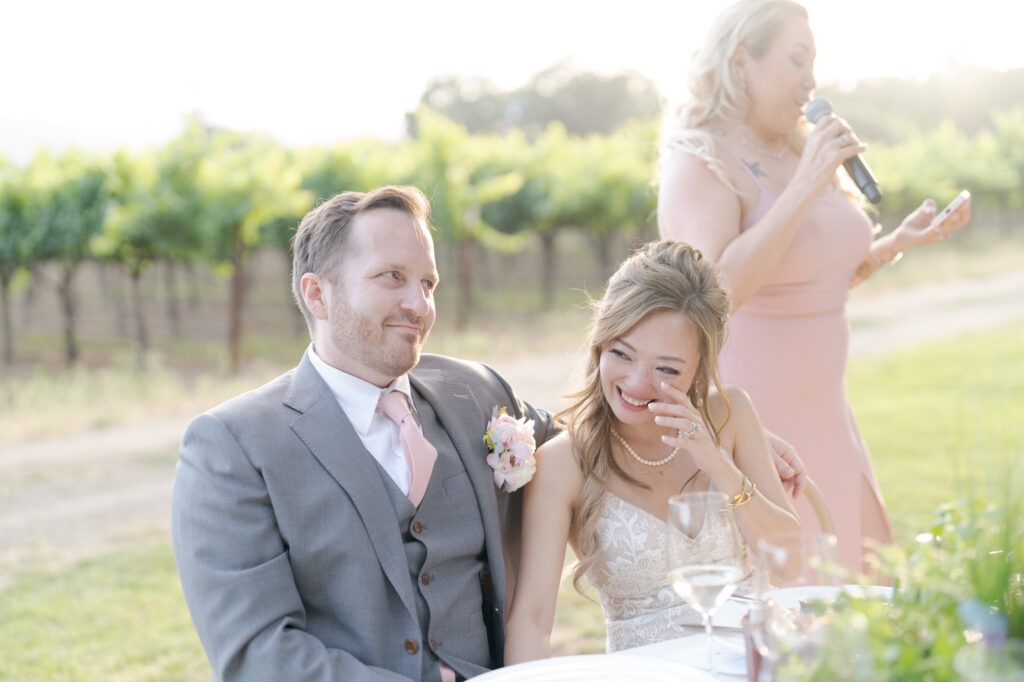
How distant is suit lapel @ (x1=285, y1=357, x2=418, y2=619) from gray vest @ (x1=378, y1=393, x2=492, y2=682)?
0.19ft

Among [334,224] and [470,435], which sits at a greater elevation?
[334,224]

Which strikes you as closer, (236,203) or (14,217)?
(236,203)

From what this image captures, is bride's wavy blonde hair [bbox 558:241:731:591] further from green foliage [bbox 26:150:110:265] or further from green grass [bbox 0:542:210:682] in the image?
green foliage [bbox 26:150:110:265]

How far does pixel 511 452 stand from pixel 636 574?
504 mm

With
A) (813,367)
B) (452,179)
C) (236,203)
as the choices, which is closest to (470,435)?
(813,367)

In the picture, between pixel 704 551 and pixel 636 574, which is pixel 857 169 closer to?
pixel 636 574

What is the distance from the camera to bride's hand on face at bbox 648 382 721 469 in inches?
96.5

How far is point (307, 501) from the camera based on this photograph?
2.34 m

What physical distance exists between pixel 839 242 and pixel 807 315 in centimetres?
27

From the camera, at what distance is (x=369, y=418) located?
256 cm

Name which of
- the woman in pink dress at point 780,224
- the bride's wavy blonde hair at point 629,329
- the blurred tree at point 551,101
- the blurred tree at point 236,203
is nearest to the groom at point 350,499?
the bride's wavy blonde hair at point 629,329

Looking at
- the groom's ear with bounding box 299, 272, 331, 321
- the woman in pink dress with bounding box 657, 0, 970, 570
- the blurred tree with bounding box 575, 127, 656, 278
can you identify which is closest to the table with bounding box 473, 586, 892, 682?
the groom's ear with bounding box 299, 272, 331, 321

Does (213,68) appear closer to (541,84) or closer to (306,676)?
(541,84)

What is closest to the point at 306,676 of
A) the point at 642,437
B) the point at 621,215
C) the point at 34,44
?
the point at 642,437
